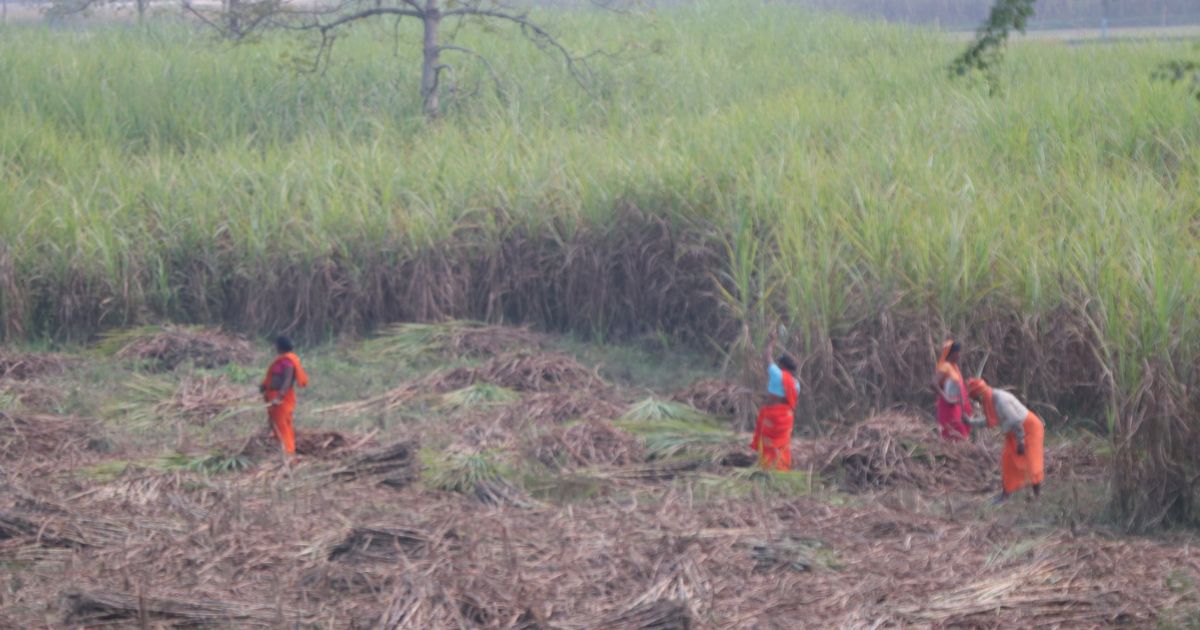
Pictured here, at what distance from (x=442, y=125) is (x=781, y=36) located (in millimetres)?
8555

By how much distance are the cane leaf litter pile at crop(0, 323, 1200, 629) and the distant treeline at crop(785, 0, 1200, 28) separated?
16496mm

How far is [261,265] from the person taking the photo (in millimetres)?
10953

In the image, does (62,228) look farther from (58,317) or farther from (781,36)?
(781,36)

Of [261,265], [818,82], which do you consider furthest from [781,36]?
[261,265]

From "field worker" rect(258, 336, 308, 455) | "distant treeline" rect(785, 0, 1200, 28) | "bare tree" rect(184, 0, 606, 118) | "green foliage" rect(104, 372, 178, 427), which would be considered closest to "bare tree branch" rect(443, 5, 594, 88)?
"bare tree" rect(184, 0, 606, 118)

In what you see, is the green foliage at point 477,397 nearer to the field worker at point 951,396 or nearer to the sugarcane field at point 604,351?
the sugarcane field at point 604,351

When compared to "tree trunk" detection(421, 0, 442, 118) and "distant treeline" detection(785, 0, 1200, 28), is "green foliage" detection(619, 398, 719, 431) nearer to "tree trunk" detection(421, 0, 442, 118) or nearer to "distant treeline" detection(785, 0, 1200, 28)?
"tree trunk" detection(421, 0, 442, 118)

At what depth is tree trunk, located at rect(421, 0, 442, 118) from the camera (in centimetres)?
1495

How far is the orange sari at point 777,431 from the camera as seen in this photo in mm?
7227

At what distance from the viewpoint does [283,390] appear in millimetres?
7586

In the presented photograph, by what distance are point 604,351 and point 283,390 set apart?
3515 millimetres

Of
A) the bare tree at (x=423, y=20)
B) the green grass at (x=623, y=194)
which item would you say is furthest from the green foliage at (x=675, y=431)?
the bare tree at (x=423, y=20)

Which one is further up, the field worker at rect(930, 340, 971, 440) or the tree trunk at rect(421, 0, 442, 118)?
the tree trunk at rect(421, 0, 442, 118)

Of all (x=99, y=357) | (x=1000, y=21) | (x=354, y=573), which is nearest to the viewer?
(x=1000, y=21)
